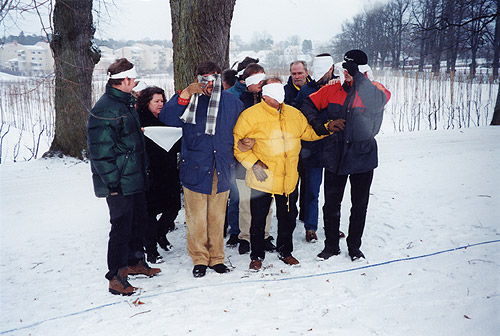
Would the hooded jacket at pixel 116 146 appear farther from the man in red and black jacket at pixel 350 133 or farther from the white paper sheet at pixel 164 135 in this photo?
the man in red and black jacket at pixel 350 133

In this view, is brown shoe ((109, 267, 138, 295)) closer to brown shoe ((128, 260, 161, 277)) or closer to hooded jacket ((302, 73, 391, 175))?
brown shoe ((128, 260, 161, 277))

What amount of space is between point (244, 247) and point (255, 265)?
0.41 meters

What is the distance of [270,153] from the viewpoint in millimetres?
3107

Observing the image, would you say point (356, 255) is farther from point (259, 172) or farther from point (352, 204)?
point (259, 172)

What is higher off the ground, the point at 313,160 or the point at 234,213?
the point at 313,160

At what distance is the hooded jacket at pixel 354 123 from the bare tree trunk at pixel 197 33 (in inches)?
68.3

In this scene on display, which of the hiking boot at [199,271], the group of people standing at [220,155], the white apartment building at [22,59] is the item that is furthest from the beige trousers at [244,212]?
the white apartment building at [22,59]

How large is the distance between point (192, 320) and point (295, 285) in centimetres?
90

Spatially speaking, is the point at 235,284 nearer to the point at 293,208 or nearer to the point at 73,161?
the point at 293,208

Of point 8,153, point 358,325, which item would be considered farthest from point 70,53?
point 358,325

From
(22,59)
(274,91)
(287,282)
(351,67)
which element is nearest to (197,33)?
(274,91)

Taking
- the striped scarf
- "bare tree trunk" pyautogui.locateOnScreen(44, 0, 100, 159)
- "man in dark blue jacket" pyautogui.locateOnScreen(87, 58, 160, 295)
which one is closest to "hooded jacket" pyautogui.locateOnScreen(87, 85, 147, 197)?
"man in dark blue jacket" pyautogui.locateOnScreen(87, 58, 160, 295)

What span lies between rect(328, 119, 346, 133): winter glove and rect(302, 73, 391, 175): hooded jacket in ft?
0.16

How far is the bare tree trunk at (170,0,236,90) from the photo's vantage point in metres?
4.24
